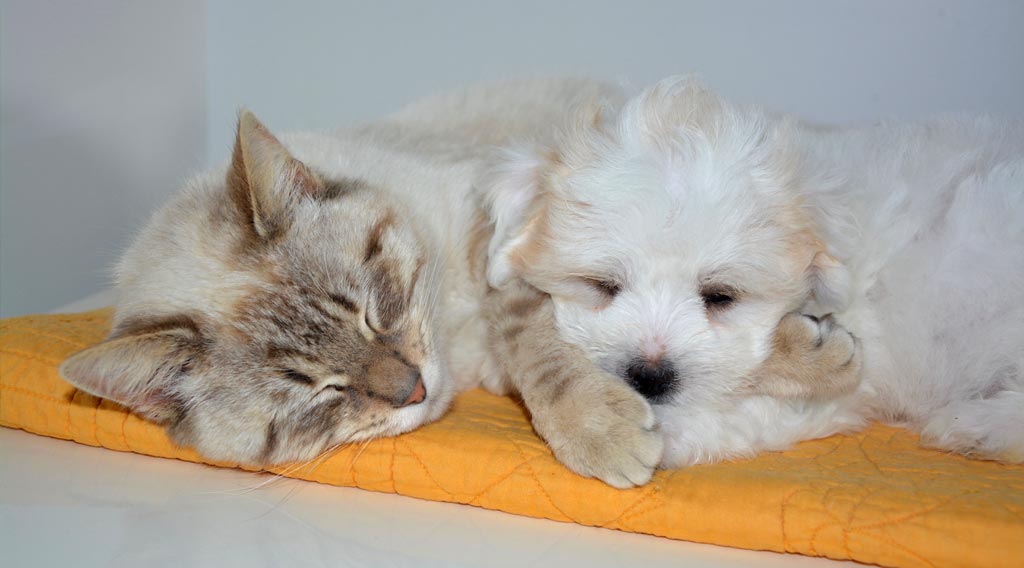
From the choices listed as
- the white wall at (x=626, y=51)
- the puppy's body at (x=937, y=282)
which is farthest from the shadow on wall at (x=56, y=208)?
the puppy's body at (x=937, y=282)

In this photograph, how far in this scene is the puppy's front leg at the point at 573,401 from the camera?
175 cm

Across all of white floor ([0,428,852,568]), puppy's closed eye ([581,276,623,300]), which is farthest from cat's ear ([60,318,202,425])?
puppy's closed eye ([581,276,623,300])

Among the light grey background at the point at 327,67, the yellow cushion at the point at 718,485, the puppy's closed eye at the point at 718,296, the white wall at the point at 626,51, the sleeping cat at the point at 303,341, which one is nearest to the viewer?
the yellow cushion at the point at 718,485

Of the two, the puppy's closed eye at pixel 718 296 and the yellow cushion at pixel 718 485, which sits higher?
the puppy's closed eye at pixel 718 296

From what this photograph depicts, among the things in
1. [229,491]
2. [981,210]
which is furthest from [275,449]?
[981,210]

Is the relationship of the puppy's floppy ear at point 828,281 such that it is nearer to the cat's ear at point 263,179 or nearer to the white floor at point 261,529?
the white floor at point 261,529

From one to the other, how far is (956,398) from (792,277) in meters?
0.52

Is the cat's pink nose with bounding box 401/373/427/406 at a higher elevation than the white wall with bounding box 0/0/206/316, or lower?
lower

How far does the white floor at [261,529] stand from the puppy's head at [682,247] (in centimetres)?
39

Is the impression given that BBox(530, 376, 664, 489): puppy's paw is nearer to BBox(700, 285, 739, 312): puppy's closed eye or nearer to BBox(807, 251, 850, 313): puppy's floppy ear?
BBox(700, 285, 739, 312): puppy's closed eye

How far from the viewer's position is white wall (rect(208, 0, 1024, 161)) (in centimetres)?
320

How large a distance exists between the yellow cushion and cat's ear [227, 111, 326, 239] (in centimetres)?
56

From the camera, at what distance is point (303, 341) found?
1892 millimetres

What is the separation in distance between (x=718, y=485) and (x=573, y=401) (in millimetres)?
340
